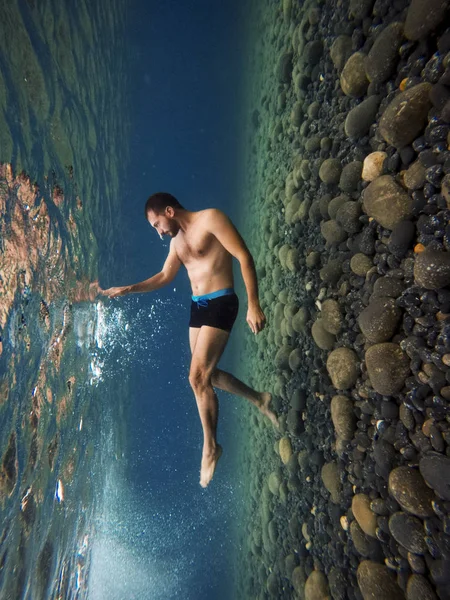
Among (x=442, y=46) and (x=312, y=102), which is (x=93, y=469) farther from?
(x=442, y=46)

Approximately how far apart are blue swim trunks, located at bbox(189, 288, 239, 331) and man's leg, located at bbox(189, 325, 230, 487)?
0.25 feet

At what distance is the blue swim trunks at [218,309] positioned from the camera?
3674mm

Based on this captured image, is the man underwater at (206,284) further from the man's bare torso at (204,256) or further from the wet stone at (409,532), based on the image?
the wet stone at (409,532)

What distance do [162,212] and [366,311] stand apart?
2209mm

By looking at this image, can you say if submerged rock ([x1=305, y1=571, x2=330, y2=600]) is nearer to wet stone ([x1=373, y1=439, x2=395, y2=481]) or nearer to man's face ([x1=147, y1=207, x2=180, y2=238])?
wet stone ([x1=373, y1=439, x2=395, y2=481])

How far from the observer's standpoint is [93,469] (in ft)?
25.4

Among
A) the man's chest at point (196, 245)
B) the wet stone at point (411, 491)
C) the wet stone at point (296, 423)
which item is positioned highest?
the man's chest at point (196, 245)

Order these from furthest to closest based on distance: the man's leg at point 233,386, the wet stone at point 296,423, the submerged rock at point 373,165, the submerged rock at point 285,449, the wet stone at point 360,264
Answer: the man's leg at point 233,386 → the submerged rock at point 285,449 → the wet stone at point 296,423 → the wet stone at point 360,264 → the submerged rock at point 373,165

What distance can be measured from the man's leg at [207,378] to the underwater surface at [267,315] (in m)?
0.81

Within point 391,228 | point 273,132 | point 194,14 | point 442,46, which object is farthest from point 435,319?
point 194,14

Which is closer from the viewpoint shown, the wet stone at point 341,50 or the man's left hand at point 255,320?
the wet stone at point 341,50

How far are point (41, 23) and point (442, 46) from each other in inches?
193

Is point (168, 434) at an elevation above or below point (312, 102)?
below

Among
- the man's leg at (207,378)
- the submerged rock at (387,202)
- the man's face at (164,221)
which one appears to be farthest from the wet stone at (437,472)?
the man's face at (164,221)
